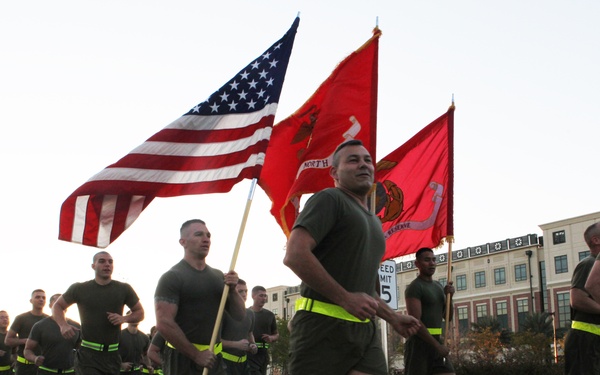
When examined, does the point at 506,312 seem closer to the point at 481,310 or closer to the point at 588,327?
the point at 481,310

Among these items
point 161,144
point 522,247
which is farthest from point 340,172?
point 522,247

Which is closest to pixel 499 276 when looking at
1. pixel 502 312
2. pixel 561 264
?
pixel 502 312

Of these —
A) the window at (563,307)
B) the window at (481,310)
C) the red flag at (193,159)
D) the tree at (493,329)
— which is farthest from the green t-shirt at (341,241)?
the window at (481,310)

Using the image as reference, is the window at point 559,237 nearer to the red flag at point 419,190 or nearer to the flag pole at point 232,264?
the red flag at point 419,190

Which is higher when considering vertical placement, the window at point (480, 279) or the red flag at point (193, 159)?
the window at point (480, 279)

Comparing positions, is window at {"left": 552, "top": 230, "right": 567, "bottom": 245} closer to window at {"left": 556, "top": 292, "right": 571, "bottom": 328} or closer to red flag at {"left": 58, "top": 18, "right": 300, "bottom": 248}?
window at {"left": 556, "top": 292, "right": 571, "bottom": 328}

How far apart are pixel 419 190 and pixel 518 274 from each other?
264 feet

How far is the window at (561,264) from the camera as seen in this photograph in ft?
270

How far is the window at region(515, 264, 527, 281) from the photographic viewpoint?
8975 cm

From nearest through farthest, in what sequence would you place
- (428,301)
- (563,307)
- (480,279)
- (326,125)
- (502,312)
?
(428,301)
(326,125)
(563,307)
(502,312)
(480,279)

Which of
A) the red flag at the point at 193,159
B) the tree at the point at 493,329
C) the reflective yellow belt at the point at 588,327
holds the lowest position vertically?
the reflective yellow belt at the point at 588,327

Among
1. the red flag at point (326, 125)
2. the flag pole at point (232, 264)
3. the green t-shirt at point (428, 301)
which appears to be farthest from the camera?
the red flag at point (326, 125)

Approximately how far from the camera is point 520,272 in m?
90.4

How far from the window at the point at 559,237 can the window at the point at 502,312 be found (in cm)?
1011
